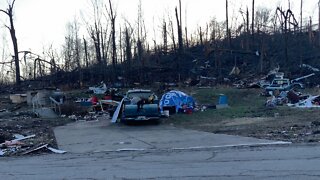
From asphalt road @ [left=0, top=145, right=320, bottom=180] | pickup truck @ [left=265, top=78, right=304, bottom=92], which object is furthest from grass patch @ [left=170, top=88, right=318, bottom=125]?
asphalt road @ [left=0, top=145, right=320, bottom=180]

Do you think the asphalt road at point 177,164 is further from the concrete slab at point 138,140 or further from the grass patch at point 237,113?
the grass patch at point 237,113

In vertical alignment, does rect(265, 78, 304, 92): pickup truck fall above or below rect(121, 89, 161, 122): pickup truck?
above

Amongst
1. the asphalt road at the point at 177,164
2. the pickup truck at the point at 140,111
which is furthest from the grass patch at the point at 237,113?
the asphalt road at the point at 177,164

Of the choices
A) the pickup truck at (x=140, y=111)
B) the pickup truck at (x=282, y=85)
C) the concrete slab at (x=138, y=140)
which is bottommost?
the concrete slab at (x=138, y=140)

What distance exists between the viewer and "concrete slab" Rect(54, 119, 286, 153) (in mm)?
14336

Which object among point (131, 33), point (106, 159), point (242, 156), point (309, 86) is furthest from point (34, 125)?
point (131, 33)

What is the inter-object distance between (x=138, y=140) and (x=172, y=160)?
5.65 meters

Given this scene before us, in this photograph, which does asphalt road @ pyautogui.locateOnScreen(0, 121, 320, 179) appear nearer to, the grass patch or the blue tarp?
the grass patch

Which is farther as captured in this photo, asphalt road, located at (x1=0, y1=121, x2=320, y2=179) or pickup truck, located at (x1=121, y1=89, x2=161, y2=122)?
pickup truck, located at (x1=121, y1=89, x2=161, y2=122)

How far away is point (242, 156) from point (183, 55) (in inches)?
1923

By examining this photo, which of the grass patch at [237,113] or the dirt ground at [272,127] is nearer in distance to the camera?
the dirt ground at [272,127]

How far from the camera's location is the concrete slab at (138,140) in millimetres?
14336

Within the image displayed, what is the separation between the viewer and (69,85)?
54125mm

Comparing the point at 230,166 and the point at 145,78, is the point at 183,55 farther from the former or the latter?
the point at 230,166
